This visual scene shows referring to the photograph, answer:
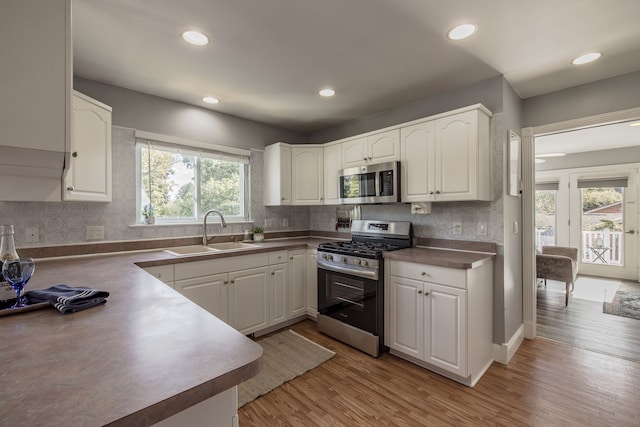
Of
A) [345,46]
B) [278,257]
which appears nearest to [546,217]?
[278,257]

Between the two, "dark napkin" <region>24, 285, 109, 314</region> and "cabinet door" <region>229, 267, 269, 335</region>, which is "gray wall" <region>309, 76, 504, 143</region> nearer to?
"cabinet door" <region>229, 267, 269, 335</region>

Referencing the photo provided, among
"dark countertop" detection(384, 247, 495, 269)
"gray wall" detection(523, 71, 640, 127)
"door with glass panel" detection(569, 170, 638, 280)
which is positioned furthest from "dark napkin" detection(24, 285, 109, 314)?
"door with glass panel" detection(569, 170, 638, 280)

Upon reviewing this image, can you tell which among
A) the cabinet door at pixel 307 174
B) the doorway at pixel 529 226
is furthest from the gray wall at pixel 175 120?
the doorway at pixel 529 226

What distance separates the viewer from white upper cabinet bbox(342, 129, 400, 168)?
2875 mm

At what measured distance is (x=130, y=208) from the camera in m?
2.72

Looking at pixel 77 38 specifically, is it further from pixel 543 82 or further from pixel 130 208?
pixel 543 82

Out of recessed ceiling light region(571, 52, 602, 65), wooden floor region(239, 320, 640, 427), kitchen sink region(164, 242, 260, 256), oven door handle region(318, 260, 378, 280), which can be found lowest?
wooden floor region(239, 320, 640, 427)

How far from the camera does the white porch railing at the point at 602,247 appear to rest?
222 inches

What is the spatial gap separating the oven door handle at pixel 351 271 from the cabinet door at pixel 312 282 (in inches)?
10.4

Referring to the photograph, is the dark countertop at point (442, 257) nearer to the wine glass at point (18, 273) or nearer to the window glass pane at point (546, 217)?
the wine glass at point (18, 273)

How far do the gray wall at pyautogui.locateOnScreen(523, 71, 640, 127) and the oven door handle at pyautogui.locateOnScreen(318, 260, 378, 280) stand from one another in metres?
2.19

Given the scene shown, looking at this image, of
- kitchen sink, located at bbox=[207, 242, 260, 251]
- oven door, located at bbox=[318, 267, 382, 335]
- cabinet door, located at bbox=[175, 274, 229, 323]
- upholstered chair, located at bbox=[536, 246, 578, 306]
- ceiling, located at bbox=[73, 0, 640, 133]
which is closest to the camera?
ceiling, located at bbox=[73, 0, 640, 133]

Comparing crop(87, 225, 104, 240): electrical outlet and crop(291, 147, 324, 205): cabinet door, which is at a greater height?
crop(291, 147, 324, 205): cabinet door

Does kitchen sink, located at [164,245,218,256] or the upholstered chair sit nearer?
kitchen sink, located at [164,245,218,256]
